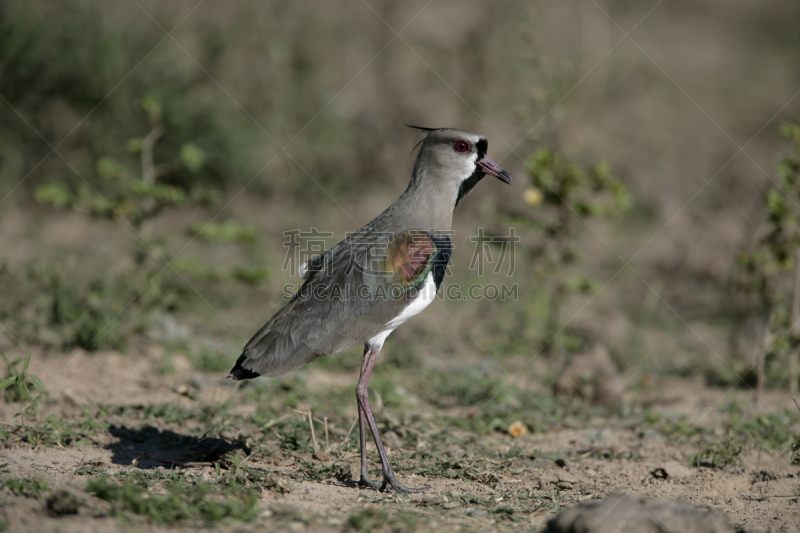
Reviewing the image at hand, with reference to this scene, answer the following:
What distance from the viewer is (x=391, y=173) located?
10.7 m

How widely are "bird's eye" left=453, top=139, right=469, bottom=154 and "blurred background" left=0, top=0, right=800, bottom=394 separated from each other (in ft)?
6.91

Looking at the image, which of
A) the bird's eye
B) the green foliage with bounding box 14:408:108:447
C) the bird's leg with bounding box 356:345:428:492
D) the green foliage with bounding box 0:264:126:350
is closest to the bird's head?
the bird's eye

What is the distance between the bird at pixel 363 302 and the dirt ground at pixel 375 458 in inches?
14.8

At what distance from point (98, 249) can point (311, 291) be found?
4.96 metres

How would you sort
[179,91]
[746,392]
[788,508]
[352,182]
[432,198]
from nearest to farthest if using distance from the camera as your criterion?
[788,508], [432,198], [746,392], [179,91], [352,182]

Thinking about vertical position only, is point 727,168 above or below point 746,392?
above

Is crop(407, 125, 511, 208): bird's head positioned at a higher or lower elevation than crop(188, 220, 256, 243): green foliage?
higher

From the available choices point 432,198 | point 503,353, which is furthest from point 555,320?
point 432,198

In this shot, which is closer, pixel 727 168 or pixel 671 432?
pixel 671 432

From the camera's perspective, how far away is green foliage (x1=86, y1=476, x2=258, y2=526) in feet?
9.80

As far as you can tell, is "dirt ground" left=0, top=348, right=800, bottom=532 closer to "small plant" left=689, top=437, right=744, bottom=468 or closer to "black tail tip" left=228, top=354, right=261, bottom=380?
"small plant" left=689, top=437, right=744, bottom=468

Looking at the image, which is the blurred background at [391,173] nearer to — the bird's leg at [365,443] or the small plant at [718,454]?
the small plant at [718,454]

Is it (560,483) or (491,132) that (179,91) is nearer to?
(491,132)

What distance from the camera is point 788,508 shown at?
12.0 feet
